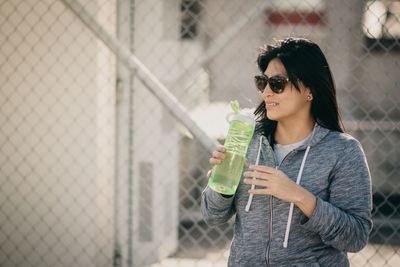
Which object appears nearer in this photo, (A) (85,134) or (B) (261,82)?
(B) (261,82)

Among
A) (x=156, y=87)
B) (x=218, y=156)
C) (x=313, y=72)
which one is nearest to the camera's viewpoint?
(x=218, y=156)

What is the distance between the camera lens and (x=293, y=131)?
1746 mm

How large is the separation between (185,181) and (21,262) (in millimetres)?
2537

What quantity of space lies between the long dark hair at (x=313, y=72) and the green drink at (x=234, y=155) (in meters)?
0.28

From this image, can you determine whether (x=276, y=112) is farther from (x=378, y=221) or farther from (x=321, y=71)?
(x=378, y=221)

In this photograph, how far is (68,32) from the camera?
2994 mm

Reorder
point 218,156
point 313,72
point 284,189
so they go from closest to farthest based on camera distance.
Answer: point 284,189, point 218,156, point 313,72

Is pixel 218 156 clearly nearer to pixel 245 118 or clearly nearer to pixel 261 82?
pixel 245 118

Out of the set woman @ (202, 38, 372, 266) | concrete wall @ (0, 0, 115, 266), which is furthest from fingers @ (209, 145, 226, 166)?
concrete wall @ (0, 0, 115, 266)

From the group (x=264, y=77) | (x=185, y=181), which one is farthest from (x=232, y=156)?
(x=185, y=181)

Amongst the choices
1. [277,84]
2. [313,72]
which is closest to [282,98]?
[277,84]

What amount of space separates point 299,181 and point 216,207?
37cm

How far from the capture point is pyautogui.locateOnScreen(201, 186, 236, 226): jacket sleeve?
166 cm

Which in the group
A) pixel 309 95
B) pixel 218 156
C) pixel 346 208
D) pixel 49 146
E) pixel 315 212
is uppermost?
pixel 49 146
